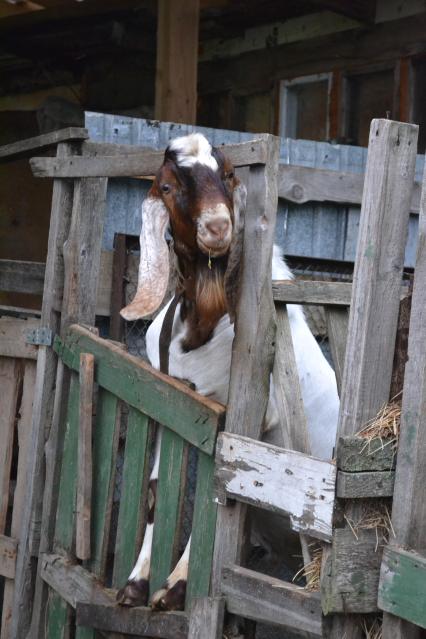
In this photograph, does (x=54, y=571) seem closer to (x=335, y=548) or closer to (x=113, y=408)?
(x=113, y=408)

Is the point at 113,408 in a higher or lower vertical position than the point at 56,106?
lower

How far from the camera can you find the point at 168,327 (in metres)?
4.40

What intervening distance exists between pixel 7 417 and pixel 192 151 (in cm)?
214

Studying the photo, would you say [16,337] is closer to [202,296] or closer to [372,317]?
[202,296]

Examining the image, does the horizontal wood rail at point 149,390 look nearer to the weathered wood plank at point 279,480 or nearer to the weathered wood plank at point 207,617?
the weathered wood plank at point 279,480

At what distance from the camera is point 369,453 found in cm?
272

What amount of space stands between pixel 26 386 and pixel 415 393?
315cm

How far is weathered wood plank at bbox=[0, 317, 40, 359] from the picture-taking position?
5.30m

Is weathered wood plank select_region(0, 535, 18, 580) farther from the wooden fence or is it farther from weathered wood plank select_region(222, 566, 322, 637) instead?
weathered wood plank select_region(222, 566, 322, 637)

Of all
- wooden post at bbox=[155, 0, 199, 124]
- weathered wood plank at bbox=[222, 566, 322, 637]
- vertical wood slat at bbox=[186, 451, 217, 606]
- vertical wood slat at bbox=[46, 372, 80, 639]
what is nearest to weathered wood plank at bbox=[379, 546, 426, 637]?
weathered wood plank at bbox=[222, 566, 322, 637]

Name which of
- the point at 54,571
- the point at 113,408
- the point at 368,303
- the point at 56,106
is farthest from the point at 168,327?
the point at 56,106

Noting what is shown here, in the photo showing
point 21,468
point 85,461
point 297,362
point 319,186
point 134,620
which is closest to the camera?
point 134,620

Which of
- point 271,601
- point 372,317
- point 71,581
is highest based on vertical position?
point 372,317

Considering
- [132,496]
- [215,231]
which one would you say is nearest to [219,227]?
[215,231]
